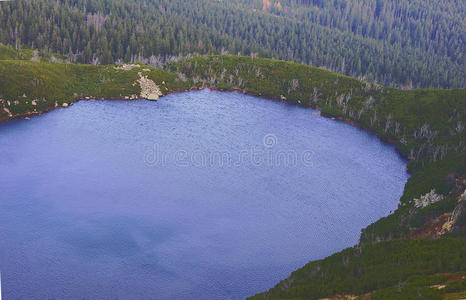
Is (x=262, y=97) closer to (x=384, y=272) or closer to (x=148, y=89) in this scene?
(x=148, y=89)

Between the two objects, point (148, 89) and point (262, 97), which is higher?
point (148, 89)

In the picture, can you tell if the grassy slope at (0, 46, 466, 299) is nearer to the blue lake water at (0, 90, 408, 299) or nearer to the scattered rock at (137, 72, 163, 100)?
the scattered rock at (137, 72, 163, 100)

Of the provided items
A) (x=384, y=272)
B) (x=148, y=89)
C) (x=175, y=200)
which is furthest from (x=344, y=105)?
(x=384, y=272)

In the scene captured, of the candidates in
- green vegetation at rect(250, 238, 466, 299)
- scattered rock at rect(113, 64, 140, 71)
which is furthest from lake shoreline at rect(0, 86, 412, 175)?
green vegetation at rect(250, 238, 466, 299)

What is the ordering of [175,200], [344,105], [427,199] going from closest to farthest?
[175,200]
[427,199]
[344,105]

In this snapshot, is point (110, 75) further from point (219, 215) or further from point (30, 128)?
point (219, 215)

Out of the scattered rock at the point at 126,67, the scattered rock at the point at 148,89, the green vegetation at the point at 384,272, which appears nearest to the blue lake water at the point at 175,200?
the green vegetation at the point at 384,272

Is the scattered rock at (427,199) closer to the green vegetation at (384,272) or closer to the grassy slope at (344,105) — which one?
the grassy slope at (344,105)
